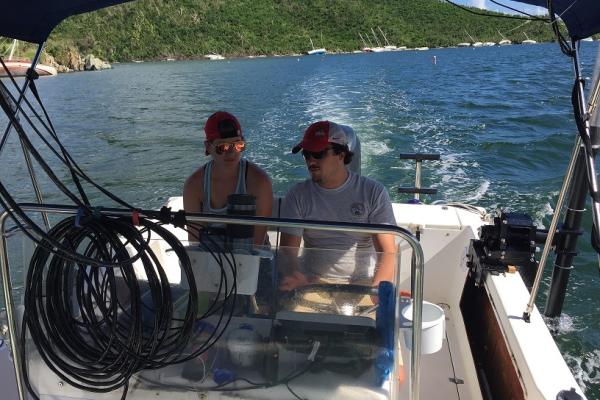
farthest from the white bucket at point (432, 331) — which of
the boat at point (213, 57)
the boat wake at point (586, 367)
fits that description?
the boat at point (213, 57)

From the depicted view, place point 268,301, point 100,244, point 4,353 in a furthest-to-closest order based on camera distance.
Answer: point 4,353 → point 268,301 → point 100,244

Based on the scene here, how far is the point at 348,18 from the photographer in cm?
6469

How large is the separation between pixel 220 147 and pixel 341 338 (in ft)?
4.11

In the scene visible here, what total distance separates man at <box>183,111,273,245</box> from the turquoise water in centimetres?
271

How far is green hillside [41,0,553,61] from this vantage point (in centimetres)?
5250

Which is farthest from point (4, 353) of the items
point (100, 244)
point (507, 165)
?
point (507, 165)

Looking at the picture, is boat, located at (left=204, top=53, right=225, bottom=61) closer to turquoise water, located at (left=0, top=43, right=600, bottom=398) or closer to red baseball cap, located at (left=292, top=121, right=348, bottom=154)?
turquoise water, located at (left=0, top=43, right=600, bottom=398)

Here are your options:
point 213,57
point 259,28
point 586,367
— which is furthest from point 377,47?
point 586,367

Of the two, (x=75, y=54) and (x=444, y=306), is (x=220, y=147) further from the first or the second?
(x=75, y=54)

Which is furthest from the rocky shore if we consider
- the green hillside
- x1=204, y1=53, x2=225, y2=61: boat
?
x1=204, y1=53, x2=225, y2=61: boat

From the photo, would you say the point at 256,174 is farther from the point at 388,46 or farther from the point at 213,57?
the point at 388,46

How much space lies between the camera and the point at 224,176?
8.47 feet

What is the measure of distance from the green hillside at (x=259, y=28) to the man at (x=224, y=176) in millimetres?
50875

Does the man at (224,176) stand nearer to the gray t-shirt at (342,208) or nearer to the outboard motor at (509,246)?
the gray t-shirt at (342,208)
